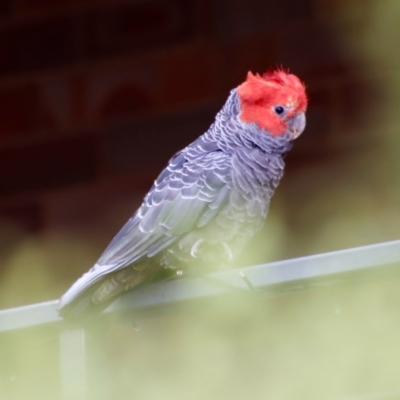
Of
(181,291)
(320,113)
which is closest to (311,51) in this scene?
(320,113)

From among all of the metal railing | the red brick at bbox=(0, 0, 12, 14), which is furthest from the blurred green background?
the metal railing

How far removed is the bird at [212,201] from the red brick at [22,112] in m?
0.54

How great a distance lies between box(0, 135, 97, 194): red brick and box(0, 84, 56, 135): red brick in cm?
4

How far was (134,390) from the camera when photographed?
157cm

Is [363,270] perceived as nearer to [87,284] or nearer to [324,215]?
[87,284]

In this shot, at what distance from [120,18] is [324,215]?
578 millimetres

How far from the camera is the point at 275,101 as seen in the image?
1.24 metres

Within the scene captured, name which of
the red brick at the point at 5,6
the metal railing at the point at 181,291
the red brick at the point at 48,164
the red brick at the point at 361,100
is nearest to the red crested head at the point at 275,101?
the metal railing at the point at 181,291

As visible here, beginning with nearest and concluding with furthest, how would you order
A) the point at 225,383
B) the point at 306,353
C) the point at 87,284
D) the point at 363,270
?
the point at 363,270 → the point at 87,284 → the point at 306,353 → the point at 225,383

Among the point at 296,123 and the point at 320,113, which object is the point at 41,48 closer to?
the point at 320,113

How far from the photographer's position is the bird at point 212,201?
3.88 feet

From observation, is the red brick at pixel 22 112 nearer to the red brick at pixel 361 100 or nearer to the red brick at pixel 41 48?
the red brick at pixel 41 48

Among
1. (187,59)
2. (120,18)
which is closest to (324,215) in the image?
(187,59)

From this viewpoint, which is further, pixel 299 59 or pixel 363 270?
pixel 299 59
